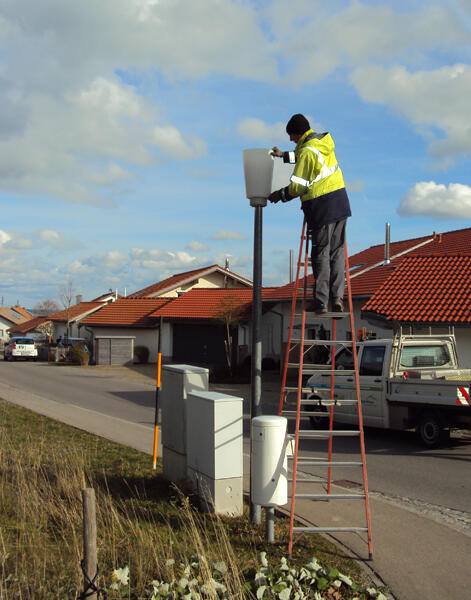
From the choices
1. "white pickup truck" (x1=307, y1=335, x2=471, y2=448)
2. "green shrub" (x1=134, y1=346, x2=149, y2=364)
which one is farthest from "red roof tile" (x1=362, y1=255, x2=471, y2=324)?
"green shrub" (x1=134, y1=346, x2=149, y2=364)

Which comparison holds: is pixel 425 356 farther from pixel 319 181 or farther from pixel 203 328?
pixel 203 328

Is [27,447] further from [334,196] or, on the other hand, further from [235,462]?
[334,196]

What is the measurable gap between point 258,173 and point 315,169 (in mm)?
787

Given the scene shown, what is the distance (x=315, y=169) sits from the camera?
5742 mm

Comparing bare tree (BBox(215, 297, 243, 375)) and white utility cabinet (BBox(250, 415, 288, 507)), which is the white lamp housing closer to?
white utility cabinet (BBox(250, 415, 288, 507))

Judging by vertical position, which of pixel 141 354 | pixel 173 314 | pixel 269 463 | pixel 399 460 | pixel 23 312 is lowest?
pixel 399 460

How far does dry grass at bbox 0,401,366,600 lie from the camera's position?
15.1ft

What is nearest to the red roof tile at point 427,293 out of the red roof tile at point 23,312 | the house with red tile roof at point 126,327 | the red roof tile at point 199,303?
the red roof tile at point 199,303

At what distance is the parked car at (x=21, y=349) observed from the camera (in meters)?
44.1

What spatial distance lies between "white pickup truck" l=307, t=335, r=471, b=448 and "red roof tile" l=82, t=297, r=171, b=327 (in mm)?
27377

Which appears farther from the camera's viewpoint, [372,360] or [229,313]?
[229,313]

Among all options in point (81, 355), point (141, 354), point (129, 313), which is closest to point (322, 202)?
point (141, 354)

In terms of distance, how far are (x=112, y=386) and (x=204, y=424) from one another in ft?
61.9

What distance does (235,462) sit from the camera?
6.30 metres
